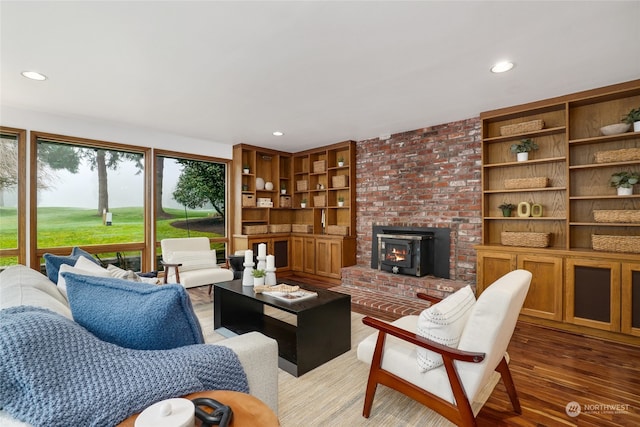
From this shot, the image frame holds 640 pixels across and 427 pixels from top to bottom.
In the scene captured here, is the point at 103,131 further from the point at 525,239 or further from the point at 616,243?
the point at 616,243

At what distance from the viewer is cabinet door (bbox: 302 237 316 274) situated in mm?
5855

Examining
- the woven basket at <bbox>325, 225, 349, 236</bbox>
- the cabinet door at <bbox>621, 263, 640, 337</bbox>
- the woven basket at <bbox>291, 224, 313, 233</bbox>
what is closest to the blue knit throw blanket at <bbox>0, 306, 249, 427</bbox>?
the cabinet door at <bbox>621, 263, 640, 337</bbox>

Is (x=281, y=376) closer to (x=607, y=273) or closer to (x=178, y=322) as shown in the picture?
(x=178, y=322)

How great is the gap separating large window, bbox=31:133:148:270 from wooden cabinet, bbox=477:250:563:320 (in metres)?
5.14

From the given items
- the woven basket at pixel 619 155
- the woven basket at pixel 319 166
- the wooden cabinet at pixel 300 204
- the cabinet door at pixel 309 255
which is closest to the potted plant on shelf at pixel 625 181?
the woven basket at pixel 619 155

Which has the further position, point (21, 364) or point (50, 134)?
point (50, 134)

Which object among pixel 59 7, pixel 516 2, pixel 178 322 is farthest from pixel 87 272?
pixel 516 2

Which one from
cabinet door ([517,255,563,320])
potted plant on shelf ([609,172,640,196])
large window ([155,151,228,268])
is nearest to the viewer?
potted plant on shelf ([609,172,640,196])

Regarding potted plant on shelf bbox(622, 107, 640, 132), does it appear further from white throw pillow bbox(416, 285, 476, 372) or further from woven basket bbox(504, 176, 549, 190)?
white throw pillow bbox(416, 285, 476, 372)

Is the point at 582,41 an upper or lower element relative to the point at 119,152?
upper

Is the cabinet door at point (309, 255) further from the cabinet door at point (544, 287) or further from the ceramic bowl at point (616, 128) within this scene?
the ceramic bowl at point (616, 128)

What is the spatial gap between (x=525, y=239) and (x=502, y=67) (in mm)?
1970

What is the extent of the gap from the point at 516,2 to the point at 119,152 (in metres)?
5.12

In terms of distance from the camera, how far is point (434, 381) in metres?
1.60
